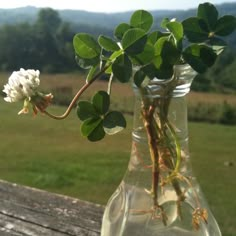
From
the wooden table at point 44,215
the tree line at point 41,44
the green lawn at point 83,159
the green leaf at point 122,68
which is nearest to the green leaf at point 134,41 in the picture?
the green leaf at point 122,68

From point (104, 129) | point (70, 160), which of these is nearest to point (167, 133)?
point (104, 129)

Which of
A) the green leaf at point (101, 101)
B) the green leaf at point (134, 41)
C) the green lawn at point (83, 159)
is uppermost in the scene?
the green leaf at point (134, 41)

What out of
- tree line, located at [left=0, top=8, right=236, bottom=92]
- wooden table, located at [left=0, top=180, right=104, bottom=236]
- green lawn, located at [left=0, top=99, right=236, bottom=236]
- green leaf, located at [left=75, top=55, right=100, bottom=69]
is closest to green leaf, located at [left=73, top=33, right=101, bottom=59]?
green leaf, located at [left=75, top=55, right=100, bottom=69]

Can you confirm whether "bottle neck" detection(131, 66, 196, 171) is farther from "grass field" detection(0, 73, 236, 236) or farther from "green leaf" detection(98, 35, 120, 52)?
"grass field" detection(0, 73, 236, 236)

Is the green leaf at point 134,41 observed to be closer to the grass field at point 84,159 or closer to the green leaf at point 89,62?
the green leaf at point 89,62

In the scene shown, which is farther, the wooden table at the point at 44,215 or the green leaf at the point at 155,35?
the wooden table at the point at 44,215

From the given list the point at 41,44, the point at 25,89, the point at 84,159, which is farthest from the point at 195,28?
the point at 41,44

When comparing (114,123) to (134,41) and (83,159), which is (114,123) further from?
(83,159)
